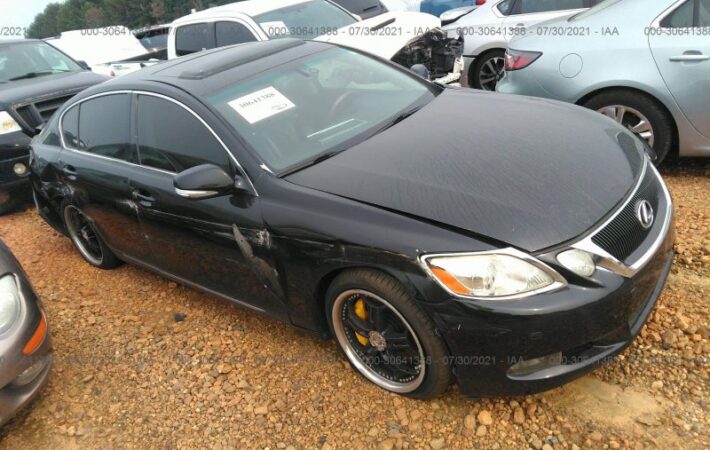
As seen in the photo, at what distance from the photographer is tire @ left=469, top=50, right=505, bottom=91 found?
21.0 feet

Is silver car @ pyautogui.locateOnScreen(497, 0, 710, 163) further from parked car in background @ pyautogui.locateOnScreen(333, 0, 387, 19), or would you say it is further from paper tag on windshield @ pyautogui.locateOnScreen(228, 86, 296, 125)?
parked car in background @ pyautogui.locateOnScreen(333, 0, 387, 19)

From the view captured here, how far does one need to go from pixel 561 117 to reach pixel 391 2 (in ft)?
30.6

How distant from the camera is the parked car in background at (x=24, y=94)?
5715mm

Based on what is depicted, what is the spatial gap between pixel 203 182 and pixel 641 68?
3.21 m

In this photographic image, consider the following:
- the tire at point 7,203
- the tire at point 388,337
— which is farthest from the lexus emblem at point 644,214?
the tire at point 7,203

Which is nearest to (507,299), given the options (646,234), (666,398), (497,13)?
(646,234)

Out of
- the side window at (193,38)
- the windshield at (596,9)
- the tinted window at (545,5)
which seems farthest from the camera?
the side window at (193,38)

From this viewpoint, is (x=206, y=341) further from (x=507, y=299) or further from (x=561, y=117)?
(x=561, y=117)

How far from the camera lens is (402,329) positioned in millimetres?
2404

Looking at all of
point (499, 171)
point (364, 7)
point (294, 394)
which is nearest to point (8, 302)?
point (294, 394)

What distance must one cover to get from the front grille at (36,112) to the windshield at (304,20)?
99.2 inches

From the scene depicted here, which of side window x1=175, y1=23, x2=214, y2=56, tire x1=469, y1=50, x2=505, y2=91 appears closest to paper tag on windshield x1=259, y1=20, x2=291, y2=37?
side window x1=175, y1=23, x2=214, y2=56

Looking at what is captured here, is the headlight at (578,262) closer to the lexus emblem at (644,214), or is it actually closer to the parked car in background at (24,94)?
the lexus emblem at (644,214)

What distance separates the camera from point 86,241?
439 cm
